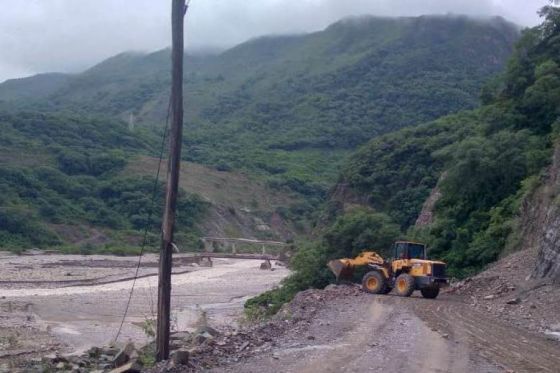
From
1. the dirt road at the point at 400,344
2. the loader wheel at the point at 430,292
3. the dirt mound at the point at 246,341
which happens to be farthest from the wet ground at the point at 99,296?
the loader wheel at the point at 430,292

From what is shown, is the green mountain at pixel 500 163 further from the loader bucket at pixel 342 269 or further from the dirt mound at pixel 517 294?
the loader bucket at pixel 342 269

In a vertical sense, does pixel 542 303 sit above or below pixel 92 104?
below

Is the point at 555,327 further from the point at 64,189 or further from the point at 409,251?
the point at 64,189

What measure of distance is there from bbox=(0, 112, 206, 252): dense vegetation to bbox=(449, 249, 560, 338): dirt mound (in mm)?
57006

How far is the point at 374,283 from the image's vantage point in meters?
26.5

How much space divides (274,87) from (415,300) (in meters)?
143

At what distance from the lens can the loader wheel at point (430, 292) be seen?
25.4 metres

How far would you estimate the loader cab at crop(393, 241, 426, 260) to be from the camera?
26547 mm

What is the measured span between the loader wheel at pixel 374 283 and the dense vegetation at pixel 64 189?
180 ft

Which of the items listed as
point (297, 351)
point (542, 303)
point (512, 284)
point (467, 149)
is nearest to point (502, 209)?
point (467, 149)

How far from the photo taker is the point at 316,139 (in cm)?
13612

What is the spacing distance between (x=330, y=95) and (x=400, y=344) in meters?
138

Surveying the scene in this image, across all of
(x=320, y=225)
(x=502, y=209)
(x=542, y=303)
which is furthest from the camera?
(x=320, y=225)

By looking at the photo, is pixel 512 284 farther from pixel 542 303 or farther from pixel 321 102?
pixel 321 102
